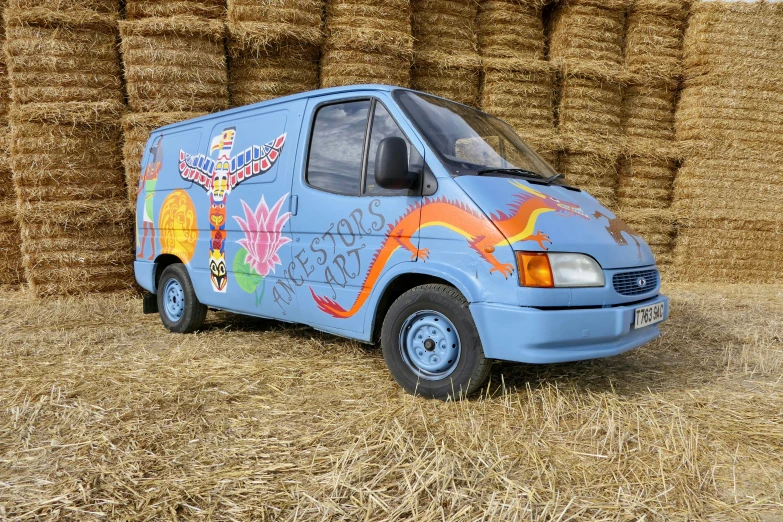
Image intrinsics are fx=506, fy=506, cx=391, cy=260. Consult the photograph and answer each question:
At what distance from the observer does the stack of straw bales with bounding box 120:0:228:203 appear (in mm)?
6059

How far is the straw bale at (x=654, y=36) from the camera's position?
7.97 m

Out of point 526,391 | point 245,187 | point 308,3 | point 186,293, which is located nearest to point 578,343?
point 526,391

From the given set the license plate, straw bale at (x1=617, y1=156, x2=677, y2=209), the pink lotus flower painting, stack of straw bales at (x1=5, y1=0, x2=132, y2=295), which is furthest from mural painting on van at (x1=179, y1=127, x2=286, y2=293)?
straw bale at (x1=617, y1=156, x2=677, y2=209)

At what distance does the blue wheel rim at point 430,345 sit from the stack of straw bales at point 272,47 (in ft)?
15.0

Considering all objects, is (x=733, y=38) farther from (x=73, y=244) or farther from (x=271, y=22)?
(x=73, y=244)

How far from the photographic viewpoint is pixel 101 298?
6.26m

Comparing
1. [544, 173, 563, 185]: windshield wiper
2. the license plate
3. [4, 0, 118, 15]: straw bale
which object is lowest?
the license plate

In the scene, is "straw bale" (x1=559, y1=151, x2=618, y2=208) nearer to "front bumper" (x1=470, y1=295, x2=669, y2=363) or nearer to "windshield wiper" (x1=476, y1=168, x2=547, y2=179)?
"windshield wiper" (x1=476, y1=168, x2=547, y2=179)

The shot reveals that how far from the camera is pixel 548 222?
3.01 meters

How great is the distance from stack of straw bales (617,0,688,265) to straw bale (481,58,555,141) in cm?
148

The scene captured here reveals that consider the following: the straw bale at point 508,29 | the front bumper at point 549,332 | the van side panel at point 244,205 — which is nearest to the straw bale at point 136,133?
the van side panel at point 244,205

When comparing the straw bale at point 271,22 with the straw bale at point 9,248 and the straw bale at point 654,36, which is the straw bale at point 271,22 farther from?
the straw bale at point 654,36

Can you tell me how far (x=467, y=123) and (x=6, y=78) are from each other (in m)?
6.38

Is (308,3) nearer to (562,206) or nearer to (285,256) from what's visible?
(285,256)
